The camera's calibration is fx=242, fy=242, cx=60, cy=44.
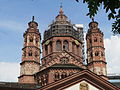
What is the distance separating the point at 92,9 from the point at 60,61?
50375mm

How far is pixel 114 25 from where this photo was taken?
8.05 m

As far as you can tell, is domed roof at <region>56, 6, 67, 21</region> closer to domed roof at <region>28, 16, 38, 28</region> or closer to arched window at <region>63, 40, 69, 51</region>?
domed roof at <region>28, 16, 38, 28</region>

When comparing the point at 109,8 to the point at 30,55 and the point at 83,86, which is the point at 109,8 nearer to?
the point at 83,86

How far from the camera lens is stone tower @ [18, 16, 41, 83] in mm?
56312

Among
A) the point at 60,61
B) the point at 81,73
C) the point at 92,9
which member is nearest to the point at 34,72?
the point at 60,61

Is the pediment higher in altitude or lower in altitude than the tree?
higher

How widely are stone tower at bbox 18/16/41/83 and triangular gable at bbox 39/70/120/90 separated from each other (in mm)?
28549

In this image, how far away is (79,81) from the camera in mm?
28438

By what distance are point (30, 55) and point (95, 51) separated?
15691 mm

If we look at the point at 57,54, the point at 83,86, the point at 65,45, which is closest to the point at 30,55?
the point at 57,54

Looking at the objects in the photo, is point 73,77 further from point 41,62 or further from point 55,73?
point 41,62

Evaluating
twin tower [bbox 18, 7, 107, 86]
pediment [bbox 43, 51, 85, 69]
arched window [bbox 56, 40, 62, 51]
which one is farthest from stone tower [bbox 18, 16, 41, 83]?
arched window [bbox 56, 40, 62, 51]

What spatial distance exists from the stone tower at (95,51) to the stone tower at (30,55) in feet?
41.4

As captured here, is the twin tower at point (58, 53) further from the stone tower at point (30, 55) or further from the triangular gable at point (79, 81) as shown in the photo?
the triangular gable at point (79, 81)
